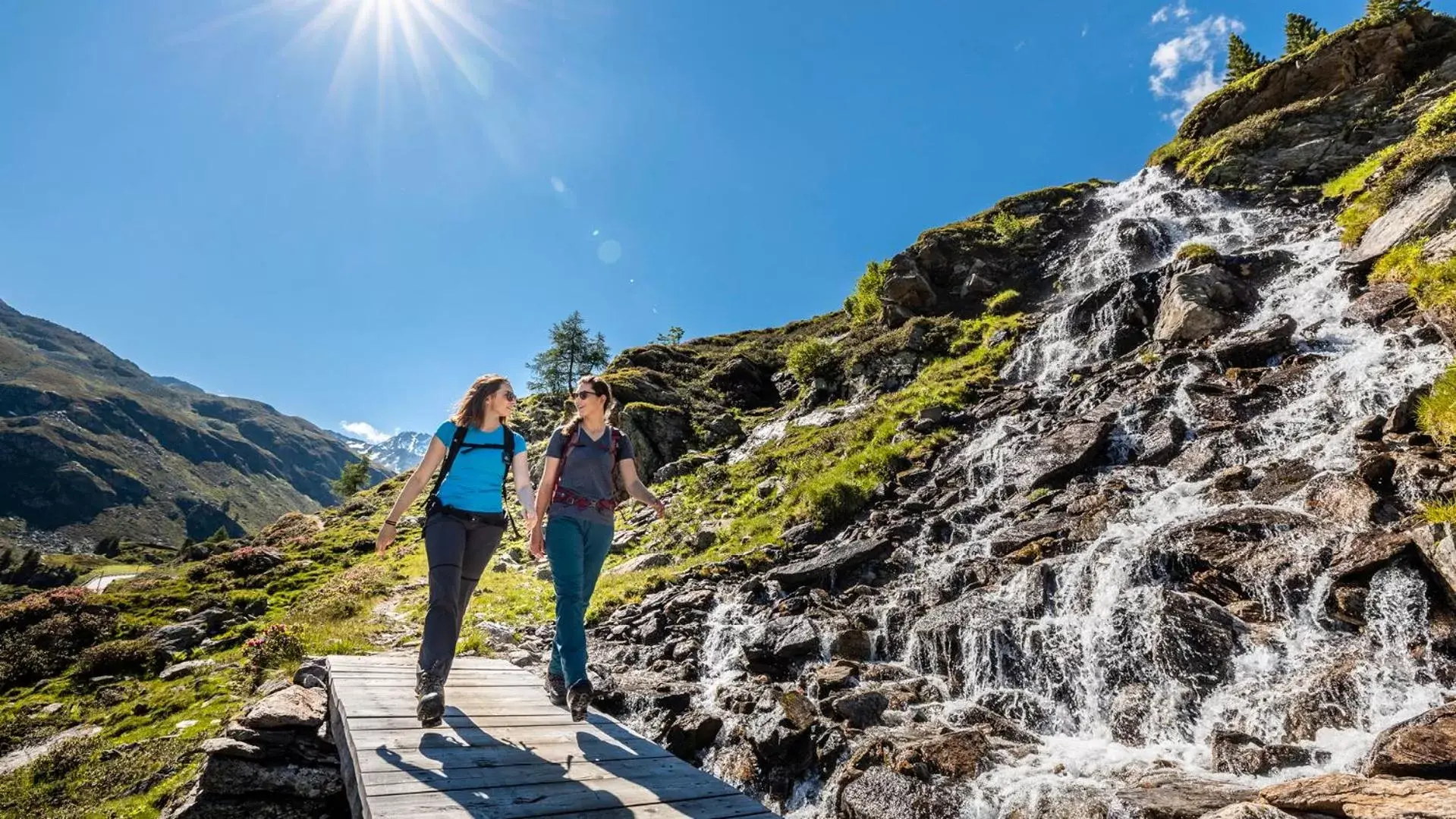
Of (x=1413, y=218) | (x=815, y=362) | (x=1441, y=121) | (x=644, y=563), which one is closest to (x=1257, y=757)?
(x=644, y=563)

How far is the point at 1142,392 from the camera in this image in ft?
53.8

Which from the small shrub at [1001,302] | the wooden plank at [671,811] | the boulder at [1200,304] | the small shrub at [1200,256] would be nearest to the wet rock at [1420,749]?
the wooden plank at [671,811]

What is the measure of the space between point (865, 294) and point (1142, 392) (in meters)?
30.7

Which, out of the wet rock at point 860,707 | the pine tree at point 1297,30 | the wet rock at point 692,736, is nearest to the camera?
the wet rock at point 860,707

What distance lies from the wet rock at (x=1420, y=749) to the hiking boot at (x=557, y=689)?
689cm

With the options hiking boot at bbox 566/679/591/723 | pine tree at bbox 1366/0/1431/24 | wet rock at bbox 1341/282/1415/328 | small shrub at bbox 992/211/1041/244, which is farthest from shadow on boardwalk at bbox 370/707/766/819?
pine tree at bbox 1366/0/1431/24

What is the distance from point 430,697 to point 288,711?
79.3 inches

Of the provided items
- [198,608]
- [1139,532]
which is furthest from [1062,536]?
[198,608]

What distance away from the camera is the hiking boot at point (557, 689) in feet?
21.6

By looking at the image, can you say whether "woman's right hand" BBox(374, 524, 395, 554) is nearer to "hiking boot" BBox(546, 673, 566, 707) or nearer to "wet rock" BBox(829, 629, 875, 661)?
"hiking boot" BBox(546, 673, 566, 707)

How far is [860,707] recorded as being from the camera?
8.45 metres

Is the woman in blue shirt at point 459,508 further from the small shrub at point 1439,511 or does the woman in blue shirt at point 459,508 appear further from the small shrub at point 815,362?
the small shrub at point 815,362

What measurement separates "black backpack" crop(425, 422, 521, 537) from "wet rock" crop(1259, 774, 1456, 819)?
6.40 metres

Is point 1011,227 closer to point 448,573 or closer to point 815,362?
point 815,362
